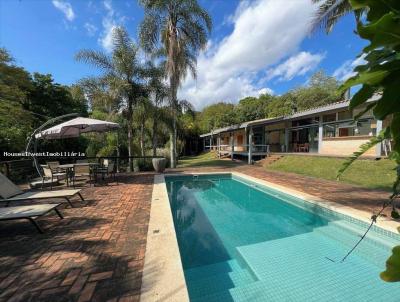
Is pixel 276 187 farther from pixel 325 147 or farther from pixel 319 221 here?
pixel 325 147

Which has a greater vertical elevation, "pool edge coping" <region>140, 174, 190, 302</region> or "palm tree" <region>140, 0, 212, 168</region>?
"palm tree" <region>140, 0, 212, 168</region>

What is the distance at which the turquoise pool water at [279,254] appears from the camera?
3825 millimetres

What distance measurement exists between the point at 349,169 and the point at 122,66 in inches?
570

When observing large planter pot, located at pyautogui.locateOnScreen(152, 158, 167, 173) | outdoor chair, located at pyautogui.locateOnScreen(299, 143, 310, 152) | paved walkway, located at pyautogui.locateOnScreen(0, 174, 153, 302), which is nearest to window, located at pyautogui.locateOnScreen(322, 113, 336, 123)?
outdoor chair, located at pyautogui.locateOnScreen(299, 143, 310, 152)

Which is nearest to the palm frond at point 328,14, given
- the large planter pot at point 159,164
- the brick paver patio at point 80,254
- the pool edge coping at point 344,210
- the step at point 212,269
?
the pool edge coping at point 344,210

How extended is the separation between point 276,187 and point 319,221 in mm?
2765

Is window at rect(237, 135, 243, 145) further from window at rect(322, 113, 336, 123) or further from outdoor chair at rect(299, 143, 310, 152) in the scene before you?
window at rect(322, 113, 336, 123)

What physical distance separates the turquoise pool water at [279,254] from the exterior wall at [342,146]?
8.42 metres

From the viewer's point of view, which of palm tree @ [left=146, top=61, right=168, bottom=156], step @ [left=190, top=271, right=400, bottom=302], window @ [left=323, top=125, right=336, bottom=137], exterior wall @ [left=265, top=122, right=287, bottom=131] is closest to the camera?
step @ [left=190, top=271, right=400, bottom=302]

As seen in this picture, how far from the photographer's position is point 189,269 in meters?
4.55

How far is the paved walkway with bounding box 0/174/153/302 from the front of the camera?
302cm

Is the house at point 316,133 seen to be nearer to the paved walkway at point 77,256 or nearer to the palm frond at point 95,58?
the paved walkway at point 77,256

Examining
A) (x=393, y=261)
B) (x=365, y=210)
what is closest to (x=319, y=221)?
(x=365, y=210)

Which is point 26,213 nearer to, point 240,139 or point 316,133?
point 316,133
